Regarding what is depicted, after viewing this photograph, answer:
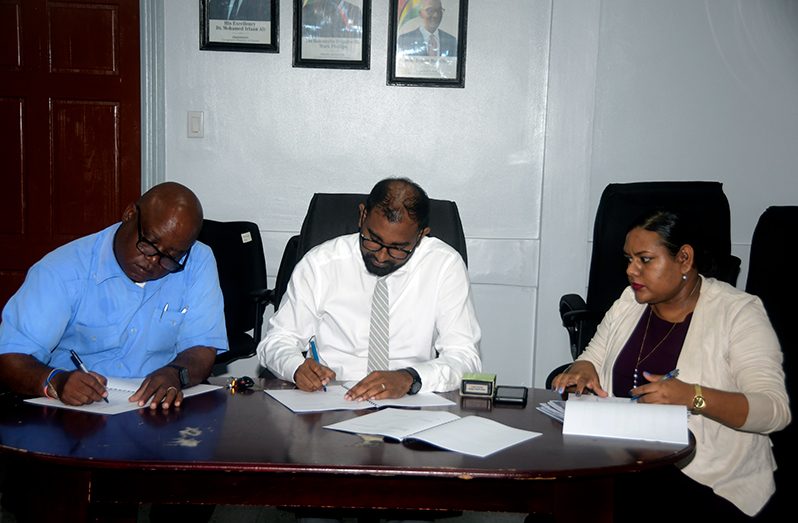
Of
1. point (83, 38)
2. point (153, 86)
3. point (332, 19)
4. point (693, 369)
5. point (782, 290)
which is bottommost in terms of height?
point (693, 369)

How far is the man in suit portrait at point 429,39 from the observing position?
139 inches

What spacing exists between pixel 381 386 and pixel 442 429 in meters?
0.28

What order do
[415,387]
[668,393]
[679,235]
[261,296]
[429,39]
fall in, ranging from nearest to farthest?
[668,393], [415,387], [679,235], [261,296], [429,39]

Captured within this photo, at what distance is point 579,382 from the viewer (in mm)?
1941

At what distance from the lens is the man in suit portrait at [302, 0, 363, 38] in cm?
354

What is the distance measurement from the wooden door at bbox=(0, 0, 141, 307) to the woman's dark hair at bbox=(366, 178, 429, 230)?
74.1 inches

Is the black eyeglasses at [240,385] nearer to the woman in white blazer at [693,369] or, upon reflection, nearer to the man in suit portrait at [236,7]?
the woman in white blazer at [693,369]

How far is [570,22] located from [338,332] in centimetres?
192

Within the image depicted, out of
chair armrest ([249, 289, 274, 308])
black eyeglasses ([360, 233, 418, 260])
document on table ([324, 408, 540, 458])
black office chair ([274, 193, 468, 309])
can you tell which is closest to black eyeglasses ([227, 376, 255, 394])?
document on table ([324, 408, 540, 458])

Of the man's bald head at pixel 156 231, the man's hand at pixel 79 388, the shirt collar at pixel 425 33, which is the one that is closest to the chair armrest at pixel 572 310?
the man's bald head at pixel 156 231

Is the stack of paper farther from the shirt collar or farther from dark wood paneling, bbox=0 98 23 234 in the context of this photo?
dark wood paneling, bbox=0 98 23 234

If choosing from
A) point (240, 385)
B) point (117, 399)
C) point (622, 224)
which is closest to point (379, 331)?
point (240, 385)

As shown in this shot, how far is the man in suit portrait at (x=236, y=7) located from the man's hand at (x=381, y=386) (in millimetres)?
2199

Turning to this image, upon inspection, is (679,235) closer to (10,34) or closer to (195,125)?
(195,125)
